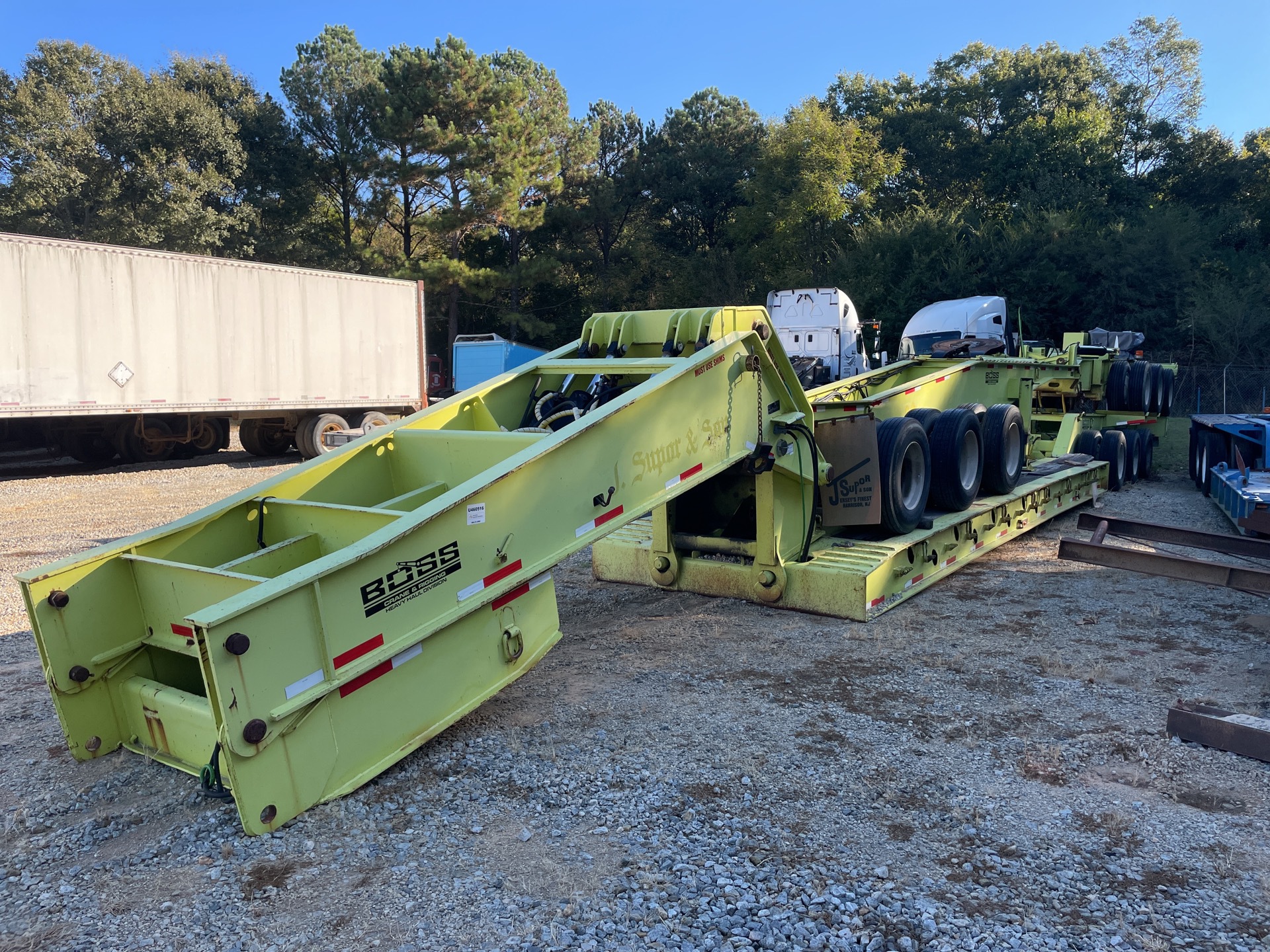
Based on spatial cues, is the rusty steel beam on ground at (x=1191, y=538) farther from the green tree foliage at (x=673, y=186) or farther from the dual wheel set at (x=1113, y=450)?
the green tree foliage at (x=673, y=186)

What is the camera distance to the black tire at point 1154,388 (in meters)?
13.7

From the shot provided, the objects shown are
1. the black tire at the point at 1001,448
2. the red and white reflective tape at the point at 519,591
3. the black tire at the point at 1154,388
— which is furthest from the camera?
the black tire at the point at 1154,388

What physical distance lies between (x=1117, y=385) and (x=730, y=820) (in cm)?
1249

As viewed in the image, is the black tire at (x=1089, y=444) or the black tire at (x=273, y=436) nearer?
the black tire at (x=1089, y=444)

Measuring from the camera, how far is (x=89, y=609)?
12.3 feet

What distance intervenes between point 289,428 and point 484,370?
10535 mm

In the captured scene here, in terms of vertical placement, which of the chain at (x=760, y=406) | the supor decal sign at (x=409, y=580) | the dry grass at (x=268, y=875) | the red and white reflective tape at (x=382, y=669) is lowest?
the dry grass at (x=268, y=875)

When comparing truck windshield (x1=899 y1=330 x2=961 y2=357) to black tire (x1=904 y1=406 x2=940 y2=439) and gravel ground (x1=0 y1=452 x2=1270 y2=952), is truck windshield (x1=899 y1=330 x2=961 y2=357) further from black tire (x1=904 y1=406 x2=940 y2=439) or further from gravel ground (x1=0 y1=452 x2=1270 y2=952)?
gravel ground (x1=0 y1=452 x2=1270 y2=952)

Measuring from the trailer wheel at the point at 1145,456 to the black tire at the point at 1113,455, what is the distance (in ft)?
3.71

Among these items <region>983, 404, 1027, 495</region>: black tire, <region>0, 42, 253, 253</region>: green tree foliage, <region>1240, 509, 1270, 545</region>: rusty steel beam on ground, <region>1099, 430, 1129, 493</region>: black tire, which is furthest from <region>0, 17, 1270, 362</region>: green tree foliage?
<region>1240, 509, 1270, 545</region>: rusty steel beam on ground

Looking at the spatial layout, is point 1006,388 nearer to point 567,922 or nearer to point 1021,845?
point 1021,845

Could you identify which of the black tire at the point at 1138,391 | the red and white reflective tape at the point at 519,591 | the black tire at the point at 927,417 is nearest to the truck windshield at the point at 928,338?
the black tire at the point at 1138,391

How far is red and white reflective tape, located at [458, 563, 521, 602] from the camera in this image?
3.81 meters

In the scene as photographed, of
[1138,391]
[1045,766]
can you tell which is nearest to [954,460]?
[1045,766]
